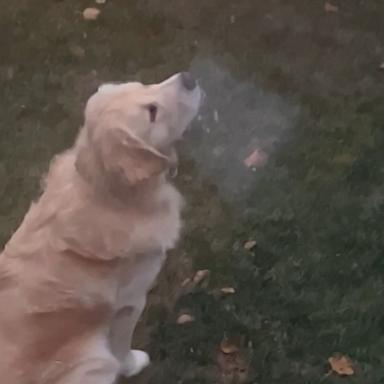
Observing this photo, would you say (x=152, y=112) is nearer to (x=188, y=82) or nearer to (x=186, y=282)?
(x=188, y=82)

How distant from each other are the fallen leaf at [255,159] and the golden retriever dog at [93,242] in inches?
29.8

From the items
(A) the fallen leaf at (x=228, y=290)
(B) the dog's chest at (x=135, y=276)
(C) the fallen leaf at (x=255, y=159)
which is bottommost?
(A) the fallen leaf at (x=228, y=290)

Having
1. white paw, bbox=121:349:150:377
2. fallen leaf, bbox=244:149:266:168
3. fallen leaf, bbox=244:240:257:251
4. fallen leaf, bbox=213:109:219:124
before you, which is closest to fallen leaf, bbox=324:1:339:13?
fallen leaf, bbox=213:109:219:124

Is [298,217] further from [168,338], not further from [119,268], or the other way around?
[119,268]

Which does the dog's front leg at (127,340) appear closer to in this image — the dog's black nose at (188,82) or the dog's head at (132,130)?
the dog's head at (132,130)

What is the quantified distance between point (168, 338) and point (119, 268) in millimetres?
424

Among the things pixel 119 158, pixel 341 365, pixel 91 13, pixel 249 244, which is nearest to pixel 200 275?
pixel 249 244

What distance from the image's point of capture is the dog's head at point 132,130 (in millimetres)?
1577

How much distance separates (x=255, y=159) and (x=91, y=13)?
34.1 inches

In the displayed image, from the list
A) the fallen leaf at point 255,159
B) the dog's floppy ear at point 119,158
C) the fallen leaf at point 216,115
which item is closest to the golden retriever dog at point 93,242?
the dog's floppy ear at point 119,158

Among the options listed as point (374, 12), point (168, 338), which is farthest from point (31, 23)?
point (168, 338)

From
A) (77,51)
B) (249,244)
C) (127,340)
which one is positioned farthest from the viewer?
(77,51)

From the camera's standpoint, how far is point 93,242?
1.66 metres

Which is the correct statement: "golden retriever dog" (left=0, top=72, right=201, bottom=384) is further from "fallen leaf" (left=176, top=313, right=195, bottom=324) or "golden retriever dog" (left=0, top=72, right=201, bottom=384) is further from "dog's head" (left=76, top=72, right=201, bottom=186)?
"fallen leaf" (left=176, top=313, right=195, bottom=324)
